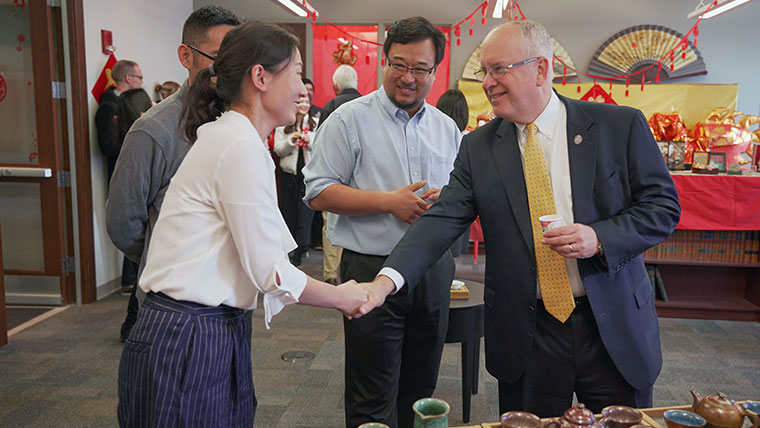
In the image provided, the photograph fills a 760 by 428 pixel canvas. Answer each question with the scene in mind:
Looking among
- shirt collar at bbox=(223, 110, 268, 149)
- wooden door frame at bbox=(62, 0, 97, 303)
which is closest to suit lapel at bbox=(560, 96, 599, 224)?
shirt collar at bbox=(223, 110, 268, 149)

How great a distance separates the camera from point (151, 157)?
198cm

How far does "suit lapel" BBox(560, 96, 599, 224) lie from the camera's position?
163 centimetres

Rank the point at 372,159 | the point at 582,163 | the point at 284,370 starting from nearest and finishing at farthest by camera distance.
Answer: the point at 582,163
the point at 372,159
the point at 284,370

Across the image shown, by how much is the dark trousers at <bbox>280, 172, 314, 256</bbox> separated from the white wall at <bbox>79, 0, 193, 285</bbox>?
1.61 meters

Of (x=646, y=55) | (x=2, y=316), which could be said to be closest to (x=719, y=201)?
(x=646, y=55)

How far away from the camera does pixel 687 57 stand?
724 cm

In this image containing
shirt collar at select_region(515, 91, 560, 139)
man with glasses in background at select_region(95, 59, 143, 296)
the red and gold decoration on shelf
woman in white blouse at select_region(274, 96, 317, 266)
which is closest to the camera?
shirt collar at select_region(515, 91, 560, 139)

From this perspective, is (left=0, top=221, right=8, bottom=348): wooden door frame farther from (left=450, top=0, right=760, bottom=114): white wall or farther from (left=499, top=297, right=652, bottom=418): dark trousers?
(left=450, top=0, right=760, bottom=114): white wall

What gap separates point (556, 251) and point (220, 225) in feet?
2.81

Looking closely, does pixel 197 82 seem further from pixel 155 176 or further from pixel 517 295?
pixel 517 295

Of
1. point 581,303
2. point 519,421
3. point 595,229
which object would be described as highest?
point 595,229

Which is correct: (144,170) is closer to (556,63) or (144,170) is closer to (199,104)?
(199,104)

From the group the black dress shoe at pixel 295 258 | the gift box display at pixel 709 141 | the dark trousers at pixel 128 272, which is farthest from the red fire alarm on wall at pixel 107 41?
the gift box display at pixel 709 141

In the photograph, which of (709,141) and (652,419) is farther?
(709,141)
